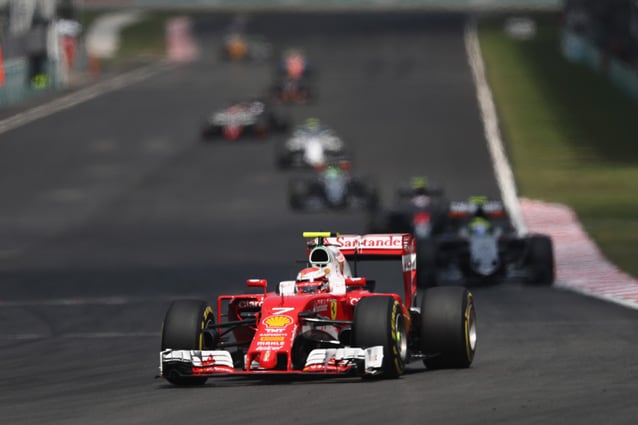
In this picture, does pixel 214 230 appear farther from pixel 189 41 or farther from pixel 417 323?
pixel 189 41

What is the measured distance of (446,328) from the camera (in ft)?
53.1

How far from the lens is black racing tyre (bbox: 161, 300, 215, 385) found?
15.5 metres

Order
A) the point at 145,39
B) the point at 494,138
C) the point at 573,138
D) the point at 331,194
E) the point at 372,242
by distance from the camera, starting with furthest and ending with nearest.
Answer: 1. the point at 145,39
2. the point at 573,138
3. the point at 494,138
4. the point at 331,194
5. the point at 372,242

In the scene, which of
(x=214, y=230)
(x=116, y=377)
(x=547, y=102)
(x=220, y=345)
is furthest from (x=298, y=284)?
(x=547, y=102)

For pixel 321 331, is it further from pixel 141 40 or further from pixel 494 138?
pixel 141 40

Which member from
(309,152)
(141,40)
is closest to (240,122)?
(309,152)

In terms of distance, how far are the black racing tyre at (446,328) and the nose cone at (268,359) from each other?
76.8 inches

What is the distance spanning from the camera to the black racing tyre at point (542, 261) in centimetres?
2778

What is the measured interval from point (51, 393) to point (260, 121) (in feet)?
150

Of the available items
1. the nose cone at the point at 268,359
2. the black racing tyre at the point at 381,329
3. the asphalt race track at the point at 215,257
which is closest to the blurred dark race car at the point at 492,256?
the asphalt race track at the point at 215,257

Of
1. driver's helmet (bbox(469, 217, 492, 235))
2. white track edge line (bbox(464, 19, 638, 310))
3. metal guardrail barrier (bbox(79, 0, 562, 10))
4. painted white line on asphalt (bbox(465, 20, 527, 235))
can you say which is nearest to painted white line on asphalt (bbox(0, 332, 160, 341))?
white track edge line (bbox(464, 19, 638, 310))

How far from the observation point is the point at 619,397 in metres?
13.7

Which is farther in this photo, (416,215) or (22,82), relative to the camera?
(22,82)

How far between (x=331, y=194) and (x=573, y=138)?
1855 cm
